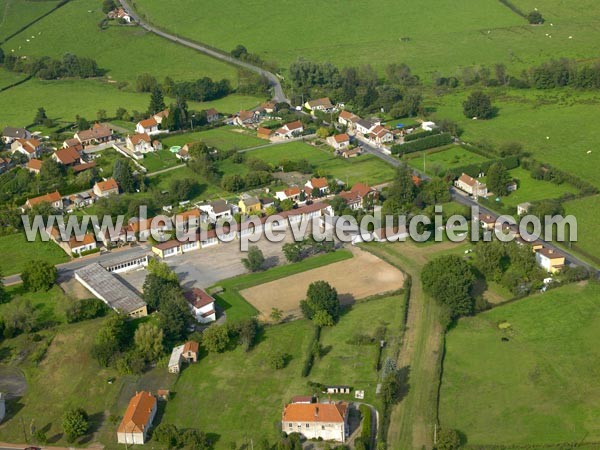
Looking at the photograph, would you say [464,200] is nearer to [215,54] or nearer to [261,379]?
[261,379]

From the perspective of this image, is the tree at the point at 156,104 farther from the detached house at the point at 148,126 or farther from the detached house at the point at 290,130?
the detached house at the point at 290,130

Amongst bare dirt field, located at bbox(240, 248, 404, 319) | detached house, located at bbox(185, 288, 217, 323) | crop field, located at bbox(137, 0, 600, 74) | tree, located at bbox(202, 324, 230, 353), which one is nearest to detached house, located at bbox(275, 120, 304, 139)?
crop field, located at bbox(137, 0, 600, 74)

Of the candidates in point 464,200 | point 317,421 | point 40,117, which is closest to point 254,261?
point 317,421

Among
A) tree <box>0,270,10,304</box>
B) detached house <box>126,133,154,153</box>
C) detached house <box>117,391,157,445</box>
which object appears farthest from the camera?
detached house <box>126,133,154,153</box>

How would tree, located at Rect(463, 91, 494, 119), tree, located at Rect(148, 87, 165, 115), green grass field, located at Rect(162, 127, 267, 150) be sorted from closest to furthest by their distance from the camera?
green grass field, located at Rect(162, 127, 267, 150), tree, located at Rect(463, 91, 494, 119), tree, located at Rect(148, 87, 165, 115)

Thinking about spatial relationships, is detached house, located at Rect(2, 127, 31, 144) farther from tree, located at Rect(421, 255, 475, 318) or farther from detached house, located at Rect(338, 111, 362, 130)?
tree, located at Rect(421, 255, 475, 318)

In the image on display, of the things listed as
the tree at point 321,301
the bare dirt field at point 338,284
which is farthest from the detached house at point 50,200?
the tree at point 321,301
